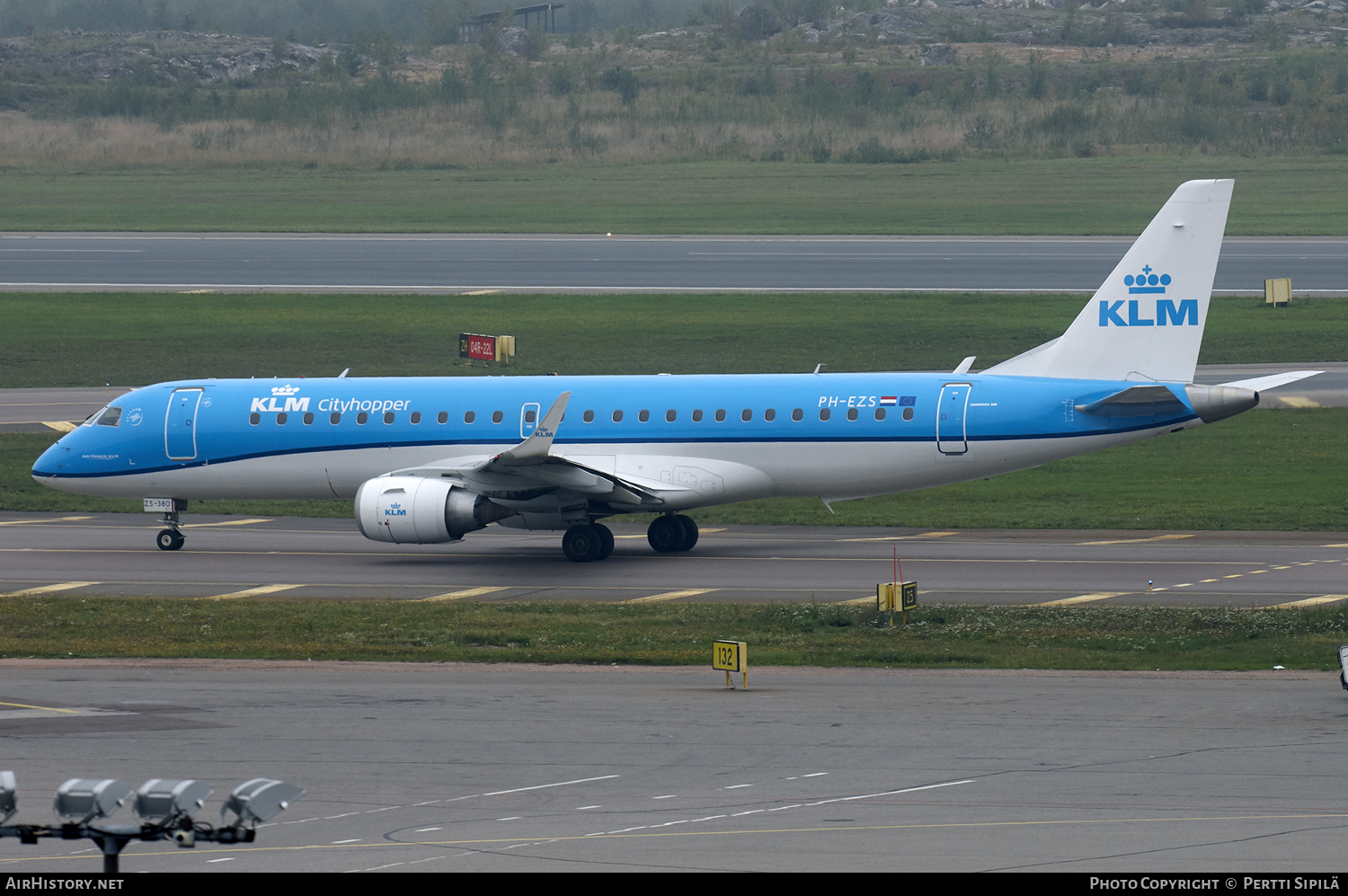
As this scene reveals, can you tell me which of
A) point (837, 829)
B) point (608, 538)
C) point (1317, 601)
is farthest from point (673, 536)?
point (837, 829)

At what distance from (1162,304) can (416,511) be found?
601 inches

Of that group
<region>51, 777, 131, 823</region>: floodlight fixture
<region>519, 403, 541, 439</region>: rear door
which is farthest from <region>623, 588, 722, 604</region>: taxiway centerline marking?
<region>51, 777, 131, 823</region>: floodlight fixture

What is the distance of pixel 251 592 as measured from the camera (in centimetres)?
3372

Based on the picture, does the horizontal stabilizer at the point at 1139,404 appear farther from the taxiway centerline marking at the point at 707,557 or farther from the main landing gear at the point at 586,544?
the main landing gear at the point at 586,544

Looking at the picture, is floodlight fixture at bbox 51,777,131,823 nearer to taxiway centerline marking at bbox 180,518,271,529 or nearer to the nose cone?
the nose cone

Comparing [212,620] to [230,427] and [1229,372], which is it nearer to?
[230,427]

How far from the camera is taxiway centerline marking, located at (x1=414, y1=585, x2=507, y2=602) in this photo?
33094 millimetres

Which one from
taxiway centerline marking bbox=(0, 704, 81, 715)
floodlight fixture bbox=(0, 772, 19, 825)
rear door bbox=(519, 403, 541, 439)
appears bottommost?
taxiway centerline marking bbox=(0, 704, 81, 715)

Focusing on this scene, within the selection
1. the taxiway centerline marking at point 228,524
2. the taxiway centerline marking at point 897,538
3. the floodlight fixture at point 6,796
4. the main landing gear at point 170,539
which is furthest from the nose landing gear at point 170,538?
the floodlight fixture at point 6,796

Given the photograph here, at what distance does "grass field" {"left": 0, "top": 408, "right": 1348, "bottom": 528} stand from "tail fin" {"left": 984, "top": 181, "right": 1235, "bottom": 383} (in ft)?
16.2

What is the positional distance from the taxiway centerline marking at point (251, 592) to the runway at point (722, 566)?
2.0 inches

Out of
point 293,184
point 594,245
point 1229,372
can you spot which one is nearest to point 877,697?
point 1229,372

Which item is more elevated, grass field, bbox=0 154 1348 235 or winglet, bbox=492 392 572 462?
grass field, bbox=0 154 1348 235

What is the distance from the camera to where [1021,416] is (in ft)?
116
